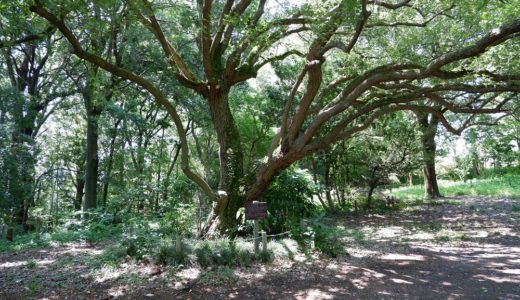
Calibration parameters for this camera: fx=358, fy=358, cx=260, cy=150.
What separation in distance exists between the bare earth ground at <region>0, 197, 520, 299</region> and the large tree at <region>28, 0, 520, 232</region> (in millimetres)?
2208

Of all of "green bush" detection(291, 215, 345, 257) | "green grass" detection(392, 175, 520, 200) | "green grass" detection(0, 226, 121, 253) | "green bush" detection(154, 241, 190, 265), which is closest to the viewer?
"green bush" detection(154, 241, 190, 265)

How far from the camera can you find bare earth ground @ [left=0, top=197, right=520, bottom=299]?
5.16 metres

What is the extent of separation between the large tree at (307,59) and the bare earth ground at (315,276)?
2208mm

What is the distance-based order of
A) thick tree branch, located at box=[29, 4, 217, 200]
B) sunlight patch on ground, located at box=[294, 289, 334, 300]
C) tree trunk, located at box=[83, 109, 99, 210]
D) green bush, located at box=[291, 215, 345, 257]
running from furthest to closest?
tree trunk, located at box=[83, 109, 99, 210] < green bush, located at box=[291, 215, 345, 257] < thick tree branch, located at box=[29, 4, 217, 200] < sunlight patch on ground, located at box=[294, 289, 334, 300]

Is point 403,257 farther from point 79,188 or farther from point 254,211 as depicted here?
point 79,188

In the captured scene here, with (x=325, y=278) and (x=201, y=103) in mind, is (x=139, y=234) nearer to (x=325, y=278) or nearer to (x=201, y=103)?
(x=325, y=278)

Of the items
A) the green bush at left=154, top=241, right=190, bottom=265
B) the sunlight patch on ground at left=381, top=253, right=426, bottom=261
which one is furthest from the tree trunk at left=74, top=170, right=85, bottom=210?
the sunlight patch on ground at left=381, top=253, right=426, bottom=261

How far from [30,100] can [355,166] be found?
38.6 ft

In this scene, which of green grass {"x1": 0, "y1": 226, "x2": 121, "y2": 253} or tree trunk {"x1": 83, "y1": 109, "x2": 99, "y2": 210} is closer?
green grass {"x1": 0, "y1": 226, "x2": 121, "y2": 253}

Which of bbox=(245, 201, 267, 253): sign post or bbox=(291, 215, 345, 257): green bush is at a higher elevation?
bbox=(245, 201, 267, 253): sign post

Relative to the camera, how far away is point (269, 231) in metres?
8.46

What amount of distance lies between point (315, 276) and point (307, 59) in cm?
427

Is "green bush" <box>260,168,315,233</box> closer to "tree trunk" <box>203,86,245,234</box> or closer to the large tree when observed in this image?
the large tree

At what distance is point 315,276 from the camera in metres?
5.91
